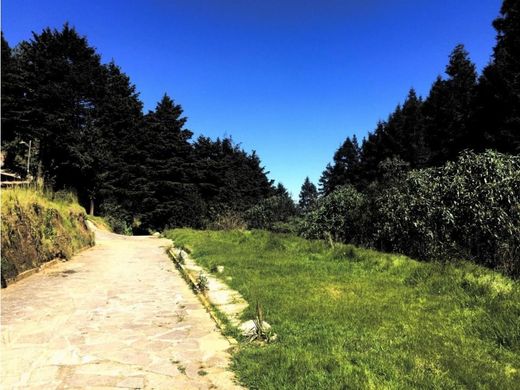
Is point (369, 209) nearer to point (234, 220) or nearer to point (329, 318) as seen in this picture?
point (329, 318)

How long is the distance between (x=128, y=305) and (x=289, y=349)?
4122mm

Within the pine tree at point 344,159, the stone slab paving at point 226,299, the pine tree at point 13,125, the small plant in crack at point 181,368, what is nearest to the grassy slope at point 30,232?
the stone slab paving at point 226,299

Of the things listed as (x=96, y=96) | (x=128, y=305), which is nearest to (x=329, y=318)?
(x=128, y=305)

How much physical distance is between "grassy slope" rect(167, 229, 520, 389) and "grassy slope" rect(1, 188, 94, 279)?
5.12m

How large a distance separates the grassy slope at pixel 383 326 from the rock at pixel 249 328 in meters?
0.20

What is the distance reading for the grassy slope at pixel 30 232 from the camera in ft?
32.3

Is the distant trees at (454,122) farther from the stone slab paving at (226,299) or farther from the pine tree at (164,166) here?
the stone slab paving at (226,299)

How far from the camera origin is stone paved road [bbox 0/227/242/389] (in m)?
4.64

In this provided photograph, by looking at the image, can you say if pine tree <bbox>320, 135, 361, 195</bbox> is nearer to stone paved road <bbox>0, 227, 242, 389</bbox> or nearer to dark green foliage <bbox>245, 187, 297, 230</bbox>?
dark green foliage <bbox>245, 187, 297, 230</bbox>

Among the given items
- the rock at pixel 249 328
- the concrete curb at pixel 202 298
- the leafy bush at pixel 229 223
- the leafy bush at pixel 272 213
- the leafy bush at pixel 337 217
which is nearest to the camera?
the rock at pixel 249 328

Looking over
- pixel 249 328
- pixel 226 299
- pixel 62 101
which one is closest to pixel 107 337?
pixel 249 328

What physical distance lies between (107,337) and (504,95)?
29.6 meters

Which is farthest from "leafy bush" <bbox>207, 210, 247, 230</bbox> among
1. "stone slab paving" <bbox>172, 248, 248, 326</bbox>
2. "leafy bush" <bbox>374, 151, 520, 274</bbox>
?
"stone slab paving" <bbox>172, 248, 248, 326</bbox>

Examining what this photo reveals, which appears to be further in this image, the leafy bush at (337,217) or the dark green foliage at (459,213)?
the leafy bush at (337,217)
